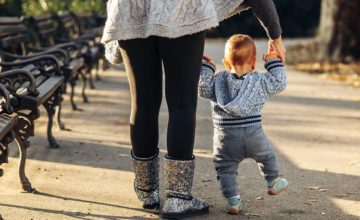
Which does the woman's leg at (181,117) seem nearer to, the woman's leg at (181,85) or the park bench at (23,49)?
the woman's leg at (181,85)

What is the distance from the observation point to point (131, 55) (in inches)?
176

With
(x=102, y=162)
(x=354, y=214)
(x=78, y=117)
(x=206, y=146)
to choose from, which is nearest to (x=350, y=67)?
(x=78, y=117)

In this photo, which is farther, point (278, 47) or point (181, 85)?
point (278, 47)

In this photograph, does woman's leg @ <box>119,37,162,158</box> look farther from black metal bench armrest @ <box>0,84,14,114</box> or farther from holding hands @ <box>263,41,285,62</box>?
black metal bench armrest @ <box>0,84,14,114</box>

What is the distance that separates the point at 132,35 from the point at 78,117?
4.45 metres

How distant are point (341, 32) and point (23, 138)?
1097 centimetres

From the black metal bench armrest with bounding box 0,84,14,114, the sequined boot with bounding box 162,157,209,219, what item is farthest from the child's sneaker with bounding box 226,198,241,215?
the black metal bench armrest with bounding box 0,84,14,114

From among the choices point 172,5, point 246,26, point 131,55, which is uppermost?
point 172,5

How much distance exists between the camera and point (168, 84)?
4461 mm

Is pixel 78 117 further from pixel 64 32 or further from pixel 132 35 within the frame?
pixel 132 35

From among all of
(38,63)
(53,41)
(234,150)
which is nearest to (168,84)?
(234,150)

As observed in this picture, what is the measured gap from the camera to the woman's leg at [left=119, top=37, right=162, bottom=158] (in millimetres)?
4434

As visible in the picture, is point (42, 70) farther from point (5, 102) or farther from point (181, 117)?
point (181, 117)

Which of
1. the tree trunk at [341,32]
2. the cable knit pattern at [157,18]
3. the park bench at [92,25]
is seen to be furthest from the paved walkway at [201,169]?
the tree trunk at [341,32]
